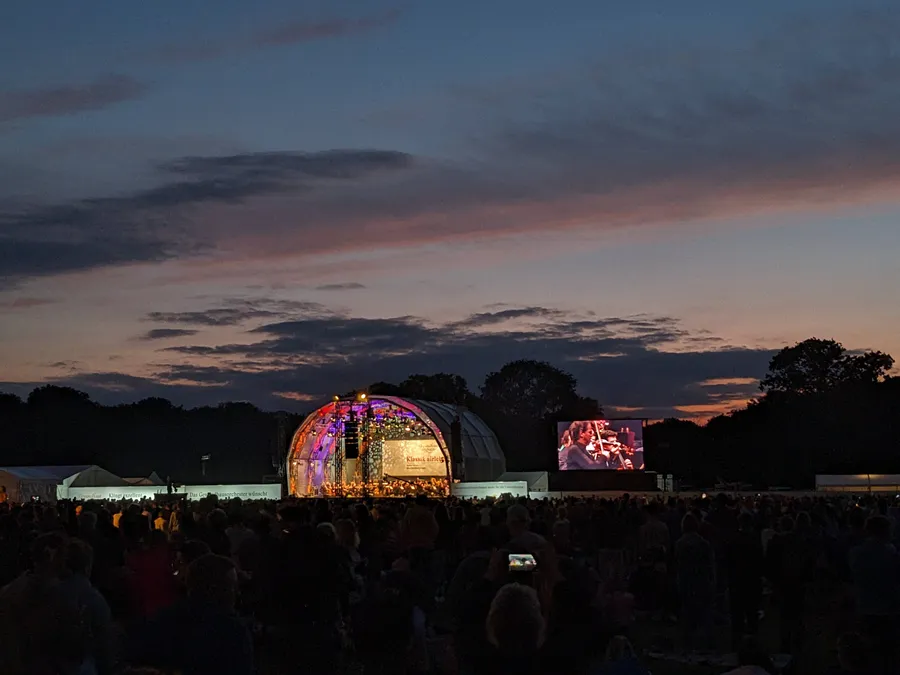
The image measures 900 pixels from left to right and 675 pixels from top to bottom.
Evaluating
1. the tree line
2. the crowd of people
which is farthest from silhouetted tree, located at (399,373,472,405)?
the crowd of people

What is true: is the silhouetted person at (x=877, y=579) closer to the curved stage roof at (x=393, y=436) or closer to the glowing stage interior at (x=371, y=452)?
the glowing stage interior at (x=371, y=452)

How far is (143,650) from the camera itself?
18.3 feet

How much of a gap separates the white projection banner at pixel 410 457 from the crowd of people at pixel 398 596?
40.3 metres

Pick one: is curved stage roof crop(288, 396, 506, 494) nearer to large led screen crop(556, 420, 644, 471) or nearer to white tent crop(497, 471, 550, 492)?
white tent crop(497, 471, 550, 492)

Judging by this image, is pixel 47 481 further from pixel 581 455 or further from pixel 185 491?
pixel 581 455

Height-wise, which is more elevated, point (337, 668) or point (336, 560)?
point (336, 560)

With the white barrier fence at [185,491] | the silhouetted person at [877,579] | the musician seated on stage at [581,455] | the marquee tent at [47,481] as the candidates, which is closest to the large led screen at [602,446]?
the musician seated on stage at [581,455]

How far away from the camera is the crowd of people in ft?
18.0

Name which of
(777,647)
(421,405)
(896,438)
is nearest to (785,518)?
(777,647)

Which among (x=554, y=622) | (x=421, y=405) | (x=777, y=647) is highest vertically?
(x=421, y=405)

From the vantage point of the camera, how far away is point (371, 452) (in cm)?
5725

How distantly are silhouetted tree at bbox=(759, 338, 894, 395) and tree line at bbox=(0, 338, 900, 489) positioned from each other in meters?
0.07

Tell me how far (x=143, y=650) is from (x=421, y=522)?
5.76m

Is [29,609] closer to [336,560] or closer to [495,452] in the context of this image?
[336,560]
